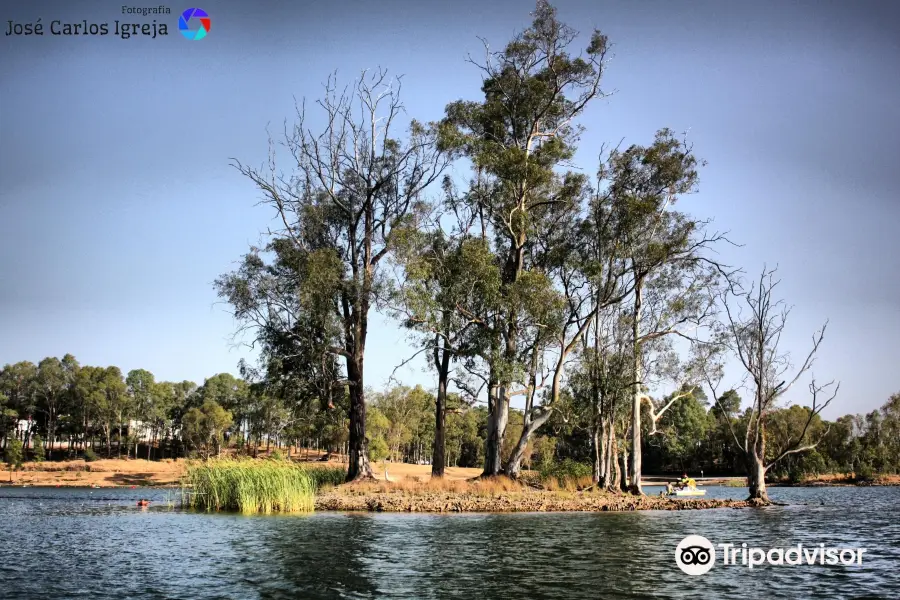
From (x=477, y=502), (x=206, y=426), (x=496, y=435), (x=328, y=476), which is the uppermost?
(x=496, y=435)

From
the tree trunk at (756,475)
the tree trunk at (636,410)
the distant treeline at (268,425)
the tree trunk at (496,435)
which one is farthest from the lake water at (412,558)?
the distant treeline at (268,425)

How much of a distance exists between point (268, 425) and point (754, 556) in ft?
265

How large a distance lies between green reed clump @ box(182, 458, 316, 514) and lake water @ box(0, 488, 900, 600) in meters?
2.30

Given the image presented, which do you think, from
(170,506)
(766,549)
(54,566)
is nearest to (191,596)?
(54,566)

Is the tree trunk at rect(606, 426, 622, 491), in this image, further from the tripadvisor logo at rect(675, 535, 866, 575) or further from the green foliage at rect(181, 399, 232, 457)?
the green foliage at rect(181, 399, 232, 457)

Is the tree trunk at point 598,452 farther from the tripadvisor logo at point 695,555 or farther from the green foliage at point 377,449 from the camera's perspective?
the green foliage at point 377,449

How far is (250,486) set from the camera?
90.7ft

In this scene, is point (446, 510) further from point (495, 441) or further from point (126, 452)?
point (126, 452)

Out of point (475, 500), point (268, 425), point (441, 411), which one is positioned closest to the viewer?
point (475, 500)

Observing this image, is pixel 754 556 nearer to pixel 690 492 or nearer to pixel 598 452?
pixel 598 452

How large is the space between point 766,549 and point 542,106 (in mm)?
25639

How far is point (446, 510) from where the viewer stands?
29.0 m

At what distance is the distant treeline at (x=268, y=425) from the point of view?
8300 centimetres

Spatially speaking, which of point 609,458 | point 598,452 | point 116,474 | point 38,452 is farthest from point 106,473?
point 609,458
